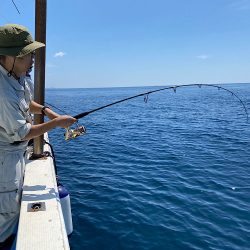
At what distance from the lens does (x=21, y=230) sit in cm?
312

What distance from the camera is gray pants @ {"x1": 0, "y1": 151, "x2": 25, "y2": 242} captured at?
3180mm

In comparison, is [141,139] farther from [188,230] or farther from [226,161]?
[188,230]

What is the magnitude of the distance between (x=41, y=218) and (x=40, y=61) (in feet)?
10.4

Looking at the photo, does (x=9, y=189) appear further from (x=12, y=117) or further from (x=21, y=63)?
(x=21, y=63)

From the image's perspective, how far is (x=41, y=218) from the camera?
134 inches

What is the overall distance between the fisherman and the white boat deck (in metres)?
0.26

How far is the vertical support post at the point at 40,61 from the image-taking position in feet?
18.4

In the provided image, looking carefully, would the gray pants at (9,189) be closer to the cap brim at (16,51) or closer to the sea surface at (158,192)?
the cap brim at (16,51)

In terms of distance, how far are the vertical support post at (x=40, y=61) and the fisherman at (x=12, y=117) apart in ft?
7.62

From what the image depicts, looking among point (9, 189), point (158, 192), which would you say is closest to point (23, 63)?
point (9, 189)

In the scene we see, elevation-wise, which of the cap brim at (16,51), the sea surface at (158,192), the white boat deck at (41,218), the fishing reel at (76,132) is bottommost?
the sea surface at (158,192)

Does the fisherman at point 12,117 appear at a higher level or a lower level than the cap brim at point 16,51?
→ lower

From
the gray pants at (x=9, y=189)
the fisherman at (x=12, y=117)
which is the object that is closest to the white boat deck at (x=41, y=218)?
the gray pants at (x=9, y=189)

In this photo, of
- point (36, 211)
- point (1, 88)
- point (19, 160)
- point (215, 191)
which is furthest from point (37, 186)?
point (215, 191)
